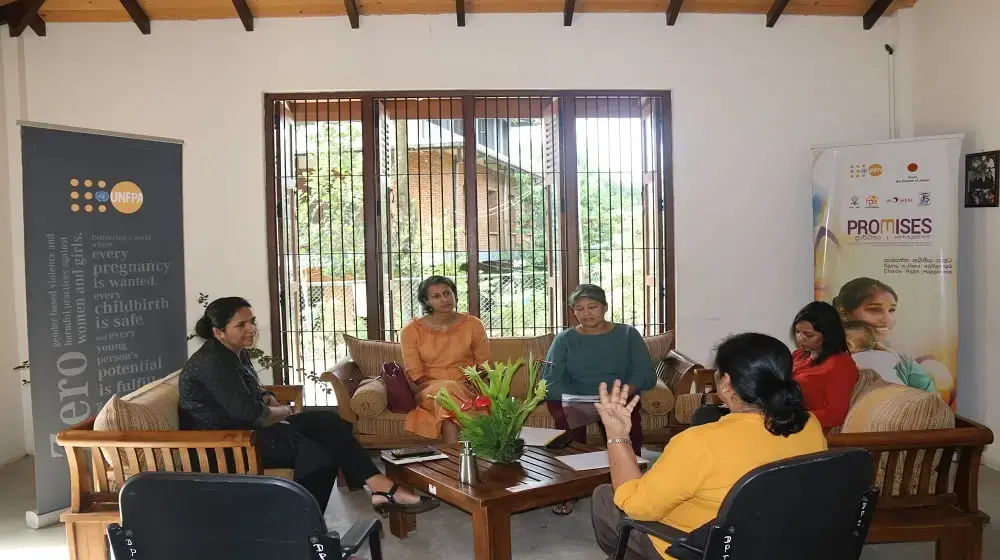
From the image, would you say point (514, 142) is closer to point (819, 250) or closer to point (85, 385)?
point (819, 250)

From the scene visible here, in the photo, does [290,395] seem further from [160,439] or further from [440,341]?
[160,439]

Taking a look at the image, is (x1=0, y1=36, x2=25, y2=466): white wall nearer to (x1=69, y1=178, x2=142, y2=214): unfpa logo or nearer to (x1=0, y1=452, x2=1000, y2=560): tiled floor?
(x1=0, y1=452, x2=1000, y2=560): tiled floor

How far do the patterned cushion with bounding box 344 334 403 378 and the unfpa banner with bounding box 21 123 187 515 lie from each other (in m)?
1.11

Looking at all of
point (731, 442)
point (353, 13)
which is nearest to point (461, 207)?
point (353, 13)

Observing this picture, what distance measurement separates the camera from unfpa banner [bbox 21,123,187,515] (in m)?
4.03

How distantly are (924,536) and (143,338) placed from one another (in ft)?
12.5

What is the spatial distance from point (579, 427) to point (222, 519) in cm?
254

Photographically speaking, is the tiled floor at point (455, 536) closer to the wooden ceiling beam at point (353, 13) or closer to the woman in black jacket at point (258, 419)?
the woman in black jacket at point (258, 419)

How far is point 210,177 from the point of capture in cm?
583

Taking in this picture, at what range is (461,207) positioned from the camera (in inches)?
236

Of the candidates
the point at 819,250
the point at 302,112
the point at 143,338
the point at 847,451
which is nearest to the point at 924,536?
the point at 847,451

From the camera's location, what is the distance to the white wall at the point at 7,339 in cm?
543

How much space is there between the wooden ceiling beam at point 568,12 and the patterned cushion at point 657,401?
2.66 m

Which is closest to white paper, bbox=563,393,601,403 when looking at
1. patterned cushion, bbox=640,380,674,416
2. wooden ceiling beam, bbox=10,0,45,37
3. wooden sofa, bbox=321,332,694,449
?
wooden sofa, bbox=321,332,694,449
